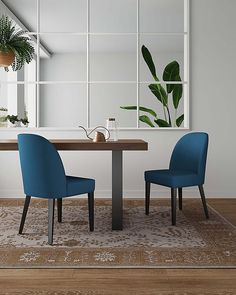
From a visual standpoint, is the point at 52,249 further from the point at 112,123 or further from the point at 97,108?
the point at 97,108

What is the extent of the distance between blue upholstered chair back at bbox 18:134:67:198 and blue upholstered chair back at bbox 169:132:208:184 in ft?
4.39

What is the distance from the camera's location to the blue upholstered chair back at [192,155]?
3705mm

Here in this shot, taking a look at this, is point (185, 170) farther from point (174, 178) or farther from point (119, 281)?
point (119, 281)

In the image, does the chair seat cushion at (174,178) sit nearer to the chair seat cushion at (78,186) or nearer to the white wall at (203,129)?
the chair seat cushion at (78,186)

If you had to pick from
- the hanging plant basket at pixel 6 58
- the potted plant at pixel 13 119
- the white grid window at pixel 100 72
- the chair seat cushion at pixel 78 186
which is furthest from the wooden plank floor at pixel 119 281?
the white grid window at pixel 100 72

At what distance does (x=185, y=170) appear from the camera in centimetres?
396

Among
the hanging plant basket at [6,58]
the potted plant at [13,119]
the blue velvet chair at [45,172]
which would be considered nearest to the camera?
the blue velvet chair at [45,172]

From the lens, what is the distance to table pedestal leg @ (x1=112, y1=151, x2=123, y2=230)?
10.7 feet

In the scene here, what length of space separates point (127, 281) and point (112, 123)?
1.69m

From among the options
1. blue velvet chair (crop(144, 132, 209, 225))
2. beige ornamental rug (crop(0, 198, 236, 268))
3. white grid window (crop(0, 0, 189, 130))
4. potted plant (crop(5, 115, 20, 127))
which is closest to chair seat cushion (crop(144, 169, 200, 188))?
blue velvet chair (crop(144, 132, 209, 225))

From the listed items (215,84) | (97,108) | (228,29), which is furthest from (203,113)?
(97,108)

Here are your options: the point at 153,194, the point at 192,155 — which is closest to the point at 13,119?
the point at 153,194

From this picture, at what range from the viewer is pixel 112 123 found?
142 inches

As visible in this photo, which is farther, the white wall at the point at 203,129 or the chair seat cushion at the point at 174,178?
the white wall at the point at 203,129
